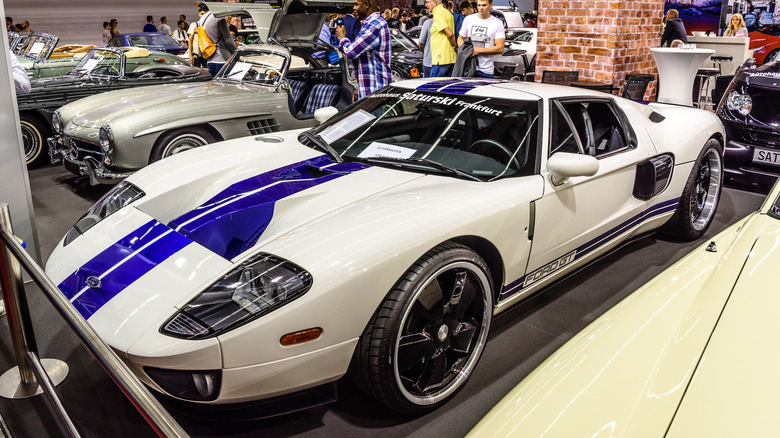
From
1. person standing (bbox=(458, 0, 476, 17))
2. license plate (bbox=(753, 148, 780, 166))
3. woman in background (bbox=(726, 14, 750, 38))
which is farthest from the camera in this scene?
woman in background (bbox=(726, 14, 750, 38))

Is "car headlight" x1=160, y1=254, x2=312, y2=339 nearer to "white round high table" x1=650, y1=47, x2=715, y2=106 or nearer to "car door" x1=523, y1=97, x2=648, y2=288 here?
"car door" x1=523, y1=97, x2=648, y2=288

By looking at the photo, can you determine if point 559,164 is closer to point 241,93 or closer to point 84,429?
point 84,429

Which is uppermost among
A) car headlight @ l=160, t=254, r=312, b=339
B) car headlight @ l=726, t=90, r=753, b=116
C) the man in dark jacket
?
the man in dark jacket

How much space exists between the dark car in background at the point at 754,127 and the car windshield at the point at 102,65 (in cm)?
613

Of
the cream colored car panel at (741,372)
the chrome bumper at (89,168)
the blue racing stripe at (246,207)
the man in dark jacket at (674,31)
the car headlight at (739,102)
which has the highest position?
the man in dark jacket at (674,31)

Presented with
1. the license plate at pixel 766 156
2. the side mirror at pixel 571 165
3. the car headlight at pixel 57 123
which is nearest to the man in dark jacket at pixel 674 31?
the license plate at pixel 766 156

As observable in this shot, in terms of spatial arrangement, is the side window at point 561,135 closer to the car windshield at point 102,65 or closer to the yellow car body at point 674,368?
the yellow car body at point 674,368

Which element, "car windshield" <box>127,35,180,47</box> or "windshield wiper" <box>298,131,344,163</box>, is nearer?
"windshield wiper" <box>298,131,344,163</box>

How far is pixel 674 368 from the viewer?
1.31 meters

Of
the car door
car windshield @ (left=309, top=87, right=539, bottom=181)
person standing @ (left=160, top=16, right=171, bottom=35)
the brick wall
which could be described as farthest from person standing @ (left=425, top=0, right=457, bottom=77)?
person standing @ (left=160, top=16, right=171, bottom=35)

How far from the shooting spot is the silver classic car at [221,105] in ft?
15.0

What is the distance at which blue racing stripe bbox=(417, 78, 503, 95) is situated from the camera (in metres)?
3.03

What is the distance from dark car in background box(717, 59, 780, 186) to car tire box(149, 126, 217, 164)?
4.24m

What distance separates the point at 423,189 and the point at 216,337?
39.9 inches
